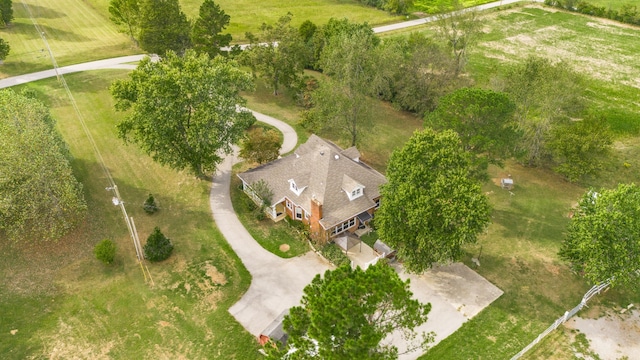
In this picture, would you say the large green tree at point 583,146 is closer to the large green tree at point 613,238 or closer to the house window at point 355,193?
the large green tree at point 613,238

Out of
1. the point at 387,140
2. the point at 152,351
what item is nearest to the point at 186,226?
the point at 152,351

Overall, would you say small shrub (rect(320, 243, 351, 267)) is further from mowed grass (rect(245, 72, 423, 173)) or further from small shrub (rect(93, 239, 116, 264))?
small shrub (rect(93, 239, 116, 264))

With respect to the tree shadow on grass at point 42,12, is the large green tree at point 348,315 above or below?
below

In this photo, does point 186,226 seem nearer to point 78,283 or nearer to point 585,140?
point 78,283

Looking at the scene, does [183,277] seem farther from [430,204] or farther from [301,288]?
[430,204]

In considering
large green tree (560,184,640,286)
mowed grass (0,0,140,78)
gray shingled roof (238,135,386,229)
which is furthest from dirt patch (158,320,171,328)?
mowed grass (0,0,140,78)

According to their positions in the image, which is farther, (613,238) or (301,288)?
(301,288)

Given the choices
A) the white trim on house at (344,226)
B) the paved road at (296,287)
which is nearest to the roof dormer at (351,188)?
the white trim on house at (344,226)

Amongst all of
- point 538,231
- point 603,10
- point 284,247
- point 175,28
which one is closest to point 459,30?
point 538,231
